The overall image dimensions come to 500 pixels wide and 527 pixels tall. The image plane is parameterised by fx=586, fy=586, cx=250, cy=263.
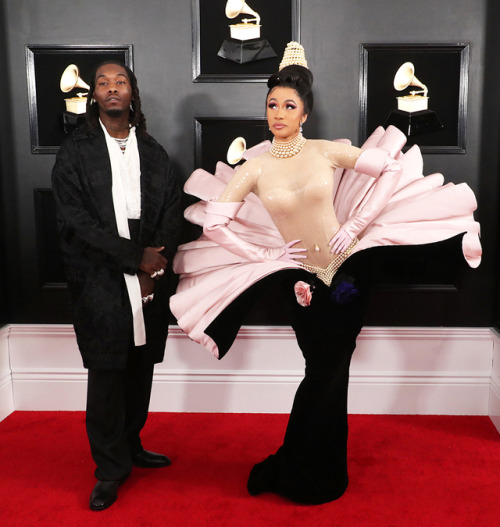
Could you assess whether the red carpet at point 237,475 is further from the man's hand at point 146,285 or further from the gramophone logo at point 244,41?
the gramophone logo at point 244,41

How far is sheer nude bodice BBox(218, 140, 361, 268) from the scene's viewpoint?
7.32 feet

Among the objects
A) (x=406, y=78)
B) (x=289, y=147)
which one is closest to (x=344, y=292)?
(x=289, y=147)

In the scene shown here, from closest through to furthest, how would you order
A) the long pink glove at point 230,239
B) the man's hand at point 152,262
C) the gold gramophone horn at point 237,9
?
the long pink glove at point 230,239, the man's hand at point 152,262, the gold gramophone horn at point 237,9

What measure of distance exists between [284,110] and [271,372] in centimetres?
162

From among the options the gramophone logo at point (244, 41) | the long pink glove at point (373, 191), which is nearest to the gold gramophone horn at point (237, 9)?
the gramophone logo at point (244, 41)

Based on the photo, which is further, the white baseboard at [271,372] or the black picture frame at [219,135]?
the white baseboard at [271,372]

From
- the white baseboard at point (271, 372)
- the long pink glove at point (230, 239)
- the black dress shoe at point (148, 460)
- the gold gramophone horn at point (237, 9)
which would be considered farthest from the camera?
the white baseboard at point (271, 372)

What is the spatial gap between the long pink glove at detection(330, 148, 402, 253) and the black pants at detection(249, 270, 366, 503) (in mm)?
204

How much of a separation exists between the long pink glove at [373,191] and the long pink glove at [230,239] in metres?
0.16

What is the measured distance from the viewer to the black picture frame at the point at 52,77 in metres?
3.08

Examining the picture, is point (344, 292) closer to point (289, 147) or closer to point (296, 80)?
point (289, 147)

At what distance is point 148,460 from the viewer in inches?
108

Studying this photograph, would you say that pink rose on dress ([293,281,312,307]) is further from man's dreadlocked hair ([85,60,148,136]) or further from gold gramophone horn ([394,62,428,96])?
gold gramophone horn ([394,62,428,96])

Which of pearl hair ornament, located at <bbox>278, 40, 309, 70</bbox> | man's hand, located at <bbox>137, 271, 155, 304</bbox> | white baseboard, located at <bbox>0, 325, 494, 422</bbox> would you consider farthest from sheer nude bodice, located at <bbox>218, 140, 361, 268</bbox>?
white baseboard, located at <bbox>0, 325, 494, 422</bbox>
